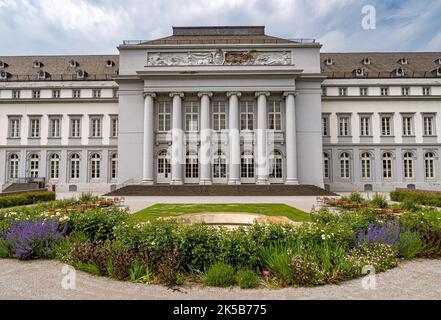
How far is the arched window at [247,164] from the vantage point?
32.1 m

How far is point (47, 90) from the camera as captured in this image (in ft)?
118

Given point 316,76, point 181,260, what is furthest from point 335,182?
point 181,260

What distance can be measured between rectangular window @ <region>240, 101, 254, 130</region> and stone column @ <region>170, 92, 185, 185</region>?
23.6ft

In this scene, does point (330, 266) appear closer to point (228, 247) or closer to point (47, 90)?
point (228, 247)

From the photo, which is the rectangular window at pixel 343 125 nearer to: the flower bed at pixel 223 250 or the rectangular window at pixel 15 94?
the flower bed at pixel 223 250

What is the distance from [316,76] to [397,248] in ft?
97.5

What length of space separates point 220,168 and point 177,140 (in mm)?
5977

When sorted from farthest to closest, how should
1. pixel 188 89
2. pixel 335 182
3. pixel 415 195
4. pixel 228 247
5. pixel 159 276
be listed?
pixel 335 182
pixel 188 89
pixel 415 195
pixel 228 247
pixel 159 276

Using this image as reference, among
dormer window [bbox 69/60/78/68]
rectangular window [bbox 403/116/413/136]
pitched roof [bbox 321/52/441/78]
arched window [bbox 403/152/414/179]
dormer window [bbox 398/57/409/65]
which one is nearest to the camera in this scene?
arched window [bbox 403/152/414/179]

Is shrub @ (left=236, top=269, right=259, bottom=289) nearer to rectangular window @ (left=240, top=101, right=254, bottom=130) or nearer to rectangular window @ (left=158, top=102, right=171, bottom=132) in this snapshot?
rectangular window @ (left=240, top=101, right=254, bottom=130)

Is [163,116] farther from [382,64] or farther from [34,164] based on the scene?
[382,64]

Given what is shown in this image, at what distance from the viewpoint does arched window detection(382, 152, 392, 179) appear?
3503cm

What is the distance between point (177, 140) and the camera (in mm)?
31359

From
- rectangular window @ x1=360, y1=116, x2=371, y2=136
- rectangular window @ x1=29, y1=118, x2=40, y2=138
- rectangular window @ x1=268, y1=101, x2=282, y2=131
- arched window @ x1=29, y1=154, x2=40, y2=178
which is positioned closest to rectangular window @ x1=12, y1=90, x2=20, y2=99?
rectangular window @ x1=29, y1=118, x2=40, y2=138
